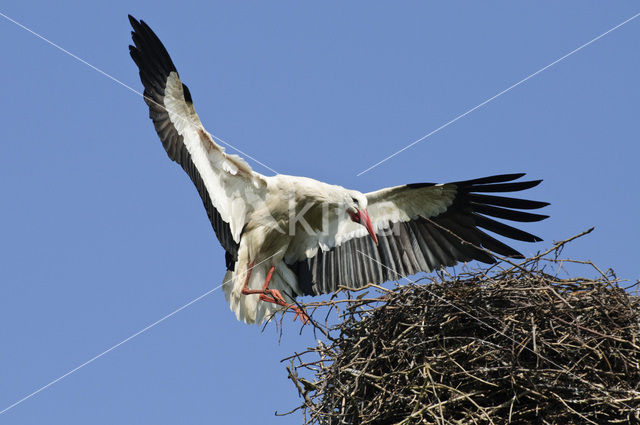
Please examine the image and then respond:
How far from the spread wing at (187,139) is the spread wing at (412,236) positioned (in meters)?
0.87

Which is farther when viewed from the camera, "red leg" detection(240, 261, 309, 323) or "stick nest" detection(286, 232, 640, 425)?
"red leg" detection(240, 261, 309, 323)

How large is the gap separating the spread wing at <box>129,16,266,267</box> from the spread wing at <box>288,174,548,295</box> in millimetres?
869

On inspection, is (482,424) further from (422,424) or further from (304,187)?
(304,187)

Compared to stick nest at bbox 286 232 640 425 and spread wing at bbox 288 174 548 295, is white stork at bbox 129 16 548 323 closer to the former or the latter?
spread wing at bbox 288 174 548 295

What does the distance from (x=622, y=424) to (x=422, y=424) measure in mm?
929

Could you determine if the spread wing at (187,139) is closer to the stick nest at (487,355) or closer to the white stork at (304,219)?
the white stork at (304,219)

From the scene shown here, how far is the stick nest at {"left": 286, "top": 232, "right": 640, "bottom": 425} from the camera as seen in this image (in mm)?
4383

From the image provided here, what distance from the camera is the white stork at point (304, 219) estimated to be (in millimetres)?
6895

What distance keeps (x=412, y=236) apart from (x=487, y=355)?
9.28 feet

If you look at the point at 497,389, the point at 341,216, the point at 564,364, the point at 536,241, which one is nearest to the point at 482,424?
the point at 497,389

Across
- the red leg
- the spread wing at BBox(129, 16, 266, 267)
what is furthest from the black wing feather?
the red leg

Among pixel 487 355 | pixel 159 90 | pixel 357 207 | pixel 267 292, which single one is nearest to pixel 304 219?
pixel 357 207

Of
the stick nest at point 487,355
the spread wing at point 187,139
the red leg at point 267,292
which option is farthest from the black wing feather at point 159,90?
the stick nest at point 487,355

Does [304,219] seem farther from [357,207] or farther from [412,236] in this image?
[412,236]
